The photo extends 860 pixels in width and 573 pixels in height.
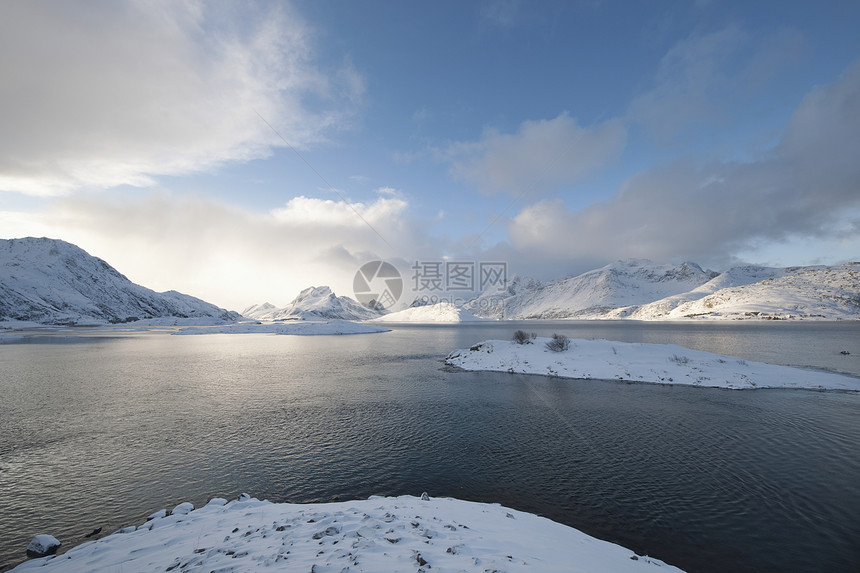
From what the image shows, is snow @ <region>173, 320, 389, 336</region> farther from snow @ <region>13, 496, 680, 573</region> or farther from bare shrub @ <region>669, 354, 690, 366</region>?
snow @ <region>13, 496, 680, 573</region>

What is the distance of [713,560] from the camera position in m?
9.84

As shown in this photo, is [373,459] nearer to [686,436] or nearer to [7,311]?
[686,436]

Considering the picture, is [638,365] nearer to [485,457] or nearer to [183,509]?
[485,457]

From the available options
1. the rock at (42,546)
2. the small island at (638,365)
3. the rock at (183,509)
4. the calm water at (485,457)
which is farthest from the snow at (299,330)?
the rock at (42,546)

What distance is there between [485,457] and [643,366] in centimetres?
3215

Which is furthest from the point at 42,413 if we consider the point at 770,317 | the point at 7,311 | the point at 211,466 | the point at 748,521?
the point at 770,317

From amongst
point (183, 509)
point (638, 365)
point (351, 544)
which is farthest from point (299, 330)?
point (351, 544)

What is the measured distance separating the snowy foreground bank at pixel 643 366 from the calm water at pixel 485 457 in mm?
3209

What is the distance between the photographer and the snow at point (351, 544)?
7359 millimetres

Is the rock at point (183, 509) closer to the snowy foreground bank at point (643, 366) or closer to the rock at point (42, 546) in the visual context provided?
the rock at point (42, 546)

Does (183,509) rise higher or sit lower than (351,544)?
lower

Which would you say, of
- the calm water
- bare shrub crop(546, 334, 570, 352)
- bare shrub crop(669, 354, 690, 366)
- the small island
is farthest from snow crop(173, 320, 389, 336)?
bare shrub crop(669, 354, 690, 366)

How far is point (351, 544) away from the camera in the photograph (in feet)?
26.6

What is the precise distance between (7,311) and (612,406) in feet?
801
